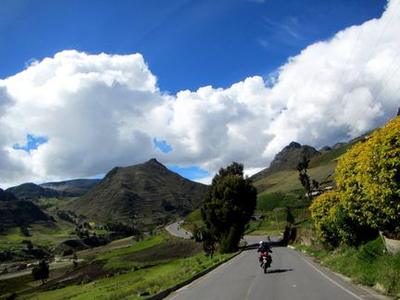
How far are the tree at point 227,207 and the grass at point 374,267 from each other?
43246mm

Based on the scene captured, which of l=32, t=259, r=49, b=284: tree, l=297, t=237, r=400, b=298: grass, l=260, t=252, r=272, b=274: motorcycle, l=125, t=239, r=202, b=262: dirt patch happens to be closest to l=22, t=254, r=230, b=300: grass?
l=260, t=252, r=272, b=274: motorcycle

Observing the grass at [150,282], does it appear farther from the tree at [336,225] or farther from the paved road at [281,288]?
the tree at [336,225]

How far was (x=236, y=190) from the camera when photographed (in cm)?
7619

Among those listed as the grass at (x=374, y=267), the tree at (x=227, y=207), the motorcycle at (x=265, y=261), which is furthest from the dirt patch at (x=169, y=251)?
the grass at (x=374, y=267)

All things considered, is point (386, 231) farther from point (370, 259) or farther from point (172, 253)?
point (172, 253)

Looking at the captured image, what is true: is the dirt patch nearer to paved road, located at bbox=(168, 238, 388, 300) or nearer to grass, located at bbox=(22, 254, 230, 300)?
grass, located at bbox=(22, 254, 230, 300)

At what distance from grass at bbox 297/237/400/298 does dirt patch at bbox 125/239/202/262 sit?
6793 cm

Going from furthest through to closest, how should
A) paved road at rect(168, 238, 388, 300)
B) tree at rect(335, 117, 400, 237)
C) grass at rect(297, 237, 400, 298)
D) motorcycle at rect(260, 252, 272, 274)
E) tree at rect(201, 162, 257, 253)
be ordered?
tree at rect(201, 162, 257, 253) < motorcycle at rect(260, 252, 272, 274) < paved road at rect(168, 238, 388, 300) < grass at rect(297, 237, 400, 298) < tree at rect(335, 117, 400, 237)

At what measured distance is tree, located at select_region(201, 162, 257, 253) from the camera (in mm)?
73562

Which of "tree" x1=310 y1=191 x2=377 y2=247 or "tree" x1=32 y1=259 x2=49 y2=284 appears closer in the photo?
"tree" x1=310 y1=191 x2=377 y2=247

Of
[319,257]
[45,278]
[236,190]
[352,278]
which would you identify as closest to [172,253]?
[236,190]

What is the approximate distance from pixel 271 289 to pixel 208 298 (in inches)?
109

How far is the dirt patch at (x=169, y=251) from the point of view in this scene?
97688 mm

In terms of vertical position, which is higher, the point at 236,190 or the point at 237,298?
the point at 236,190
